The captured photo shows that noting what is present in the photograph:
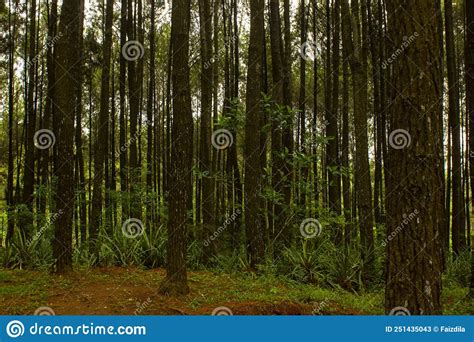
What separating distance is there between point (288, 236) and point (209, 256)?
1.63m

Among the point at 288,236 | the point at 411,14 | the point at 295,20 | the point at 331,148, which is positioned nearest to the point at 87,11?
the point at 295,20

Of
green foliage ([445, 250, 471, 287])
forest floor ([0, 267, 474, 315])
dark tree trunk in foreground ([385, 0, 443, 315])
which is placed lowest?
green foliage ([445, 250, 471, 287])

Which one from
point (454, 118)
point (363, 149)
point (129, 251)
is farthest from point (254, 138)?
point (454, 118)

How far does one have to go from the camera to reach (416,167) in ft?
10.7

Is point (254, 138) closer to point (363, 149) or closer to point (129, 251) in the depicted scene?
point (363, 149)

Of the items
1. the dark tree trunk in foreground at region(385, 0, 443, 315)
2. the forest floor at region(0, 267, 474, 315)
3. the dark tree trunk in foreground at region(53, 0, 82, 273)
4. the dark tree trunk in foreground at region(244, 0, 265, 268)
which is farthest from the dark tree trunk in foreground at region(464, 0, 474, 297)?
the dark tree trunk in foreground at region(53, 0, 82, 273)

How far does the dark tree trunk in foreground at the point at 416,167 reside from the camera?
10.6 ft

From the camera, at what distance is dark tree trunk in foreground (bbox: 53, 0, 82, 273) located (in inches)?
243

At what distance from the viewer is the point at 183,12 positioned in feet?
16.2

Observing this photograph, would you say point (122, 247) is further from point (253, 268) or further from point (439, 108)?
point (439, 108)

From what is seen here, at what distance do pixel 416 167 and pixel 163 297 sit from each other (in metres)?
3.06

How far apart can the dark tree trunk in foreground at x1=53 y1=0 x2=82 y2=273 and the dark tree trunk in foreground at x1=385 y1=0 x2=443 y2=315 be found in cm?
443

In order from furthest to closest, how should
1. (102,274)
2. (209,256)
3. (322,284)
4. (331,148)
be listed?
(331,148), (209,256), (322,284), (102,274)

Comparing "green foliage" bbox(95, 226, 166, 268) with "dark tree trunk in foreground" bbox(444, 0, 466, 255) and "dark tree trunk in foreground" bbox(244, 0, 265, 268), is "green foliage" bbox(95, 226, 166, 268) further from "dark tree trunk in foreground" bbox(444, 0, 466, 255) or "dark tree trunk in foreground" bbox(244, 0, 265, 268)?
"dark tree trunk in foreground" bbox(444, 0, 466, 255)
